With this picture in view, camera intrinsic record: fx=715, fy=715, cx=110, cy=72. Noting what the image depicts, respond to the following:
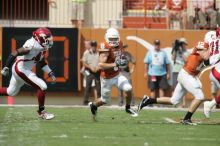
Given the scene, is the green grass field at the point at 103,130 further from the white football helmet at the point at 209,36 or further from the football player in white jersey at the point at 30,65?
the white football helmet at the point at 209,36

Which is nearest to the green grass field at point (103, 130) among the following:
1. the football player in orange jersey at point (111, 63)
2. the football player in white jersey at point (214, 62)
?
the football player in white jersey at point (214, 62)

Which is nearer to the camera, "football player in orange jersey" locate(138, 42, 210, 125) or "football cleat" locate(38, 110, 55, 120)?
"football player in orange jersey" locate(138, 42, 210, 125)

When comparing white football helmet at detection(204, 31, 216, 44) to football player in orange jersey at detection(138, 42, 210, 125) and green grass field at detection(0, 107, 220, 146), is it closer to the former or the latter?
football player in orange jersey at detection(138, 42, 210, 125)

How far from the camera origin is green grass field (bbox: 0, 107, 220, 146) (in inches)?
372

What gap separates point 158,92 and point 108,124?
5.84 metres

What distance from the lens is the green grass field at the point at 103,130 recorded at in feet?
31.0

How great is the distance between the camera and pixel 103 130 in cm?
1064

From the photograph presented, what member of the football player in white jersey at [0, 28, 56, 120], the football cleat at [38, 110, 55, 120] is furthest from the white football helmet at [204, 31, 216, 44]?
the football cleat at [38, 110, 55, 120]

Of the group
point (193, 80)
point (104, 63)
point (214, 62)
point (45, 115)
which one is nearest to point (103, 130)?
point (104, 63)

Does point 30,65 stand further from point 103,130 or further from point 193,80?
point 193,80

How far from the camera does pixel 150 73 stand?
56.0 ft

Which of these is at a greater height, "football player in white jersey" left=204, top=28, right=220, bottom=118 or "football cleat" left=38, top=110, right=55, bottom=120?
"football player in white jersey" left=204, top=28, right=220, bottom=118

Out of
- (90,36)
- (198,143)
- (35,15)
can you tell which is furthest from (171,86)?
(198,143)

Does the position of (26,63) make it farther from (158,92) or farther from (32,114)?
(158,92)
